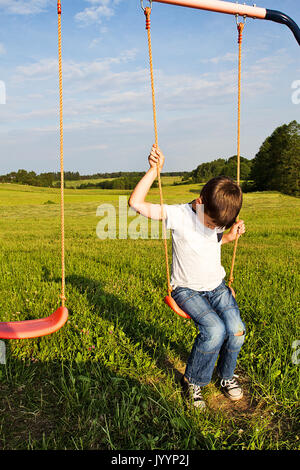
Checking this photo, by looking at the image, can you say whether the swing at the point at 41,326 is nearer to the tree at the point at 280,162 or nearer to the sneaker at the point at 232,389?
the sneaker at the point at 232,389

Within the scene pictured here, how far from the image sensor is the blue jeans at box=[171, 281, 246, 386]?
2.62 metres

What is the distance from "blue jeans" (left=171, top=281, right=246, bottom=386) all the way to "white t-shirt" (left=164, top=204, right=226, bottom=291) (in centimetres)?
8

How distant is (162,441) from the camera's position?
2322mm

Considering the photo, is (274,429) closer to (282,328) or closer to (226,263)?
(282,328)

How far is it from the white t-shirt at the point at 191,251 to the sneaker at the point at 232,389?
743 mm

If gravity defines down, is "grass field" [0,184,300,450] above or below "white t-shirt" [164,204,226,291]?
below

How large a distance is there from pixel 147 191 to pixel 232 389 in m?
1.65

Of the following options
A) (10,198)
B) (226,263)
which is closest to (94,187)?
(10,198)

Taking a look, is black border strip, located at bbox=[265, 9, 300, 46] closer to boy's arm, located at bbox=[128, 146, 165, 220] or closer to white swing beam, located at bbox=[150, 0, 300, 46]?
white swing beam, located at bbox=[150, 0, 300, 46]

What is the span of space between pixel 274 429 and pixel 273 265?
4.12 metres

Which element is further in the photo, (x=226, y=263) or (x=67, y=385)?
(x=226, y=263)

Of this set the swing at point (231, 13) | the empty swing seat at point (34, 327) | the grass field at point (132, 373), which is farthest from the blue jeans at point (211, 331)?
the empty swing seat at point (34, 327)

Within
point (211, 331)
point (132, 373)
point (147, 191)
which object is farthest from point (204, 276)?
point (132, 373)

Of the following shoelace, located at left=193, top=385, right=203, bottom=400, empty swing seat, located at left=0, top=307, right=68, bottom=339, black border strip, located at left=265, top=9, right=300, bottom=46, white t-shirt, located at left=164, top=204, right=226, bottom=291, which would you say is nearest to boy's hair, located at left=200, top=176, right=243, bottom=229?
white t-shirt, located at left=164, top=204, right=226, bottom=291
